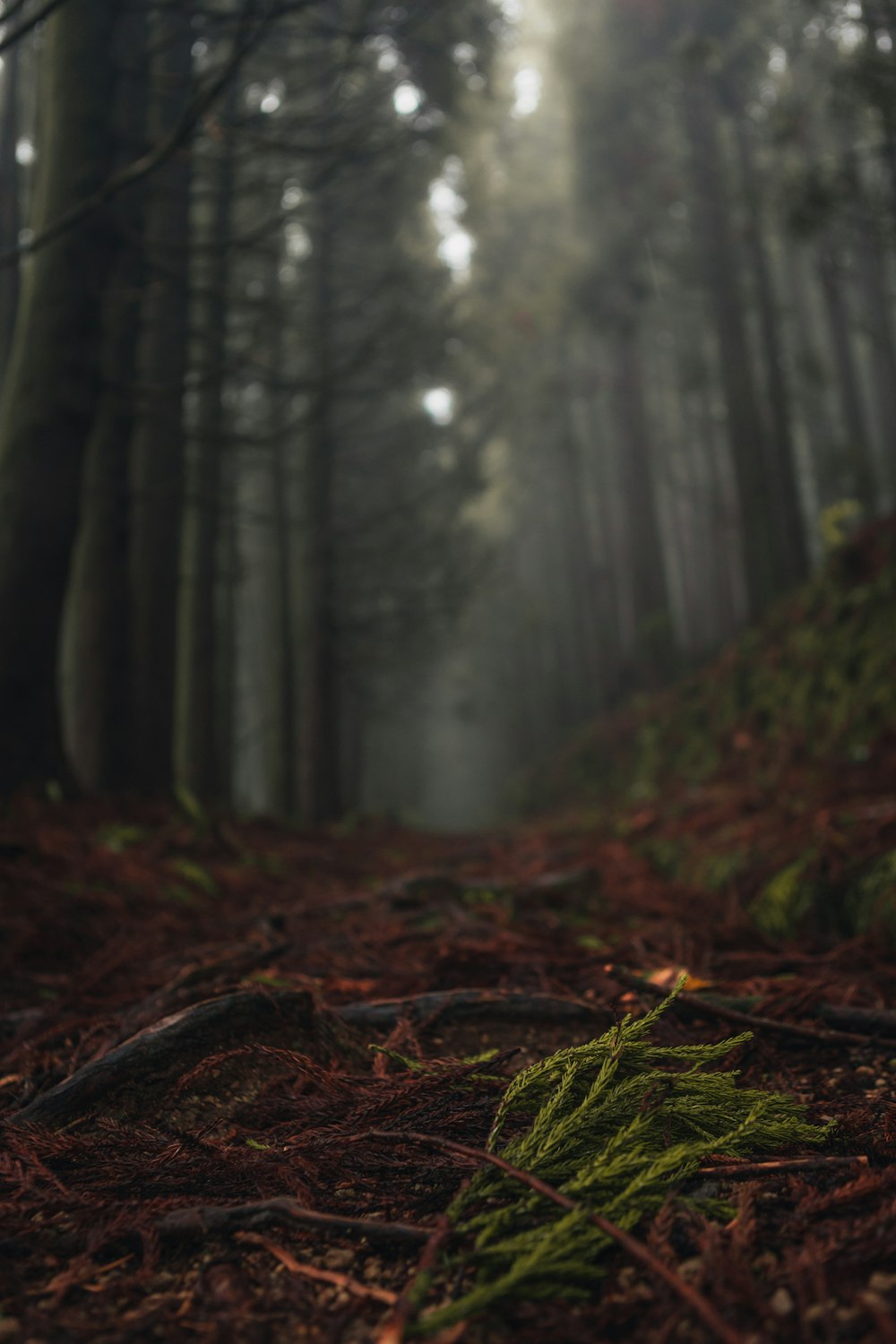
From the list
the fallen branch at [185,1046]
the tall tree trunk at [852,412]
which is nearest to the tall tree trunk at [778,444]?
the tall tree trunk at [852,412]

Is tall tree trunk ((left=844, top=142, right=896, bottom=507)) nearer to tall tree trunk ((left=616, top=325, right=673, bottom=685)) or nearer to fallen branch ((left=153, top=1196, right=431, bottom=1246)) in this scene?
tall tree trunk ((left=616, top=325, right=673, bottom=685))

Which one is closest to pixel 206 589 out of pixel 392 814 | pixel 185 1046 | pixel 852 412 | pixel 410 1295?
pixel 392 814

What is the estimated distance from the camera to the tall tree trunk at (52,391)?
4.44 meters

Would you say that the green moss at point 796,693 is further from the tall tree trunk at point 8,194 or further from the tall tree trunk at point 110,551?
the tall tree trunk at point 8,194

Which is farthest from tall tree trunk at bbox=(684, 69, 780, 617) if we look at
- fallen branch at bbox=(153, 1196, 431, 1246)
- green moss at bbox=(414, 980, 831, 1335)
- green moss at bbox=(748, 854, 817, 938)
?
fallen branch at bbox=(153, 1196, 431, 1246)

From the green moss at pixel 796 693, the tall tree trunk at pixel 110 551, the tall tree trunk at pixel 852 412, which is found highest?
the tall tree trunk at pixel 852 412

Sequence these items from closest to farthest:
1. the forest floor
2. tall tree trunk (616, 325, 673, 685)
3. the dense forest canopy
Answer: the forest floor
the dense forest canopy
tall tree trunk (616, 325, 673, 685)

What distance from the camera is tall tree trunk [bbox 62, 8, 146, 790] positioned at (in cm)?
590

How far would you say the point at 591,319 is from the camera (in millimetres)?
15000

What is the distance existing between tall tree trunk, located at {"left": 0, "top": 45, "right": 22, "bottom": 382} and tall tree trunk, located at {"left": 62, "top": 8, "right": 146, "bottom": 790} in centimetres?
322

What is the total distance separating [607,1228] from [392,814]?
1252 centimetres

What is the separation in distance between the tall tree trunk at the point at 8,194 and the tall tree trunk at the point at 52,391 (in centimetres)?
372

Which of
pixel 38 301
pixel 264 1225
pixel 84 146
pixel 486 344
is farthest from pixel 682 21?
pixel 264 1225

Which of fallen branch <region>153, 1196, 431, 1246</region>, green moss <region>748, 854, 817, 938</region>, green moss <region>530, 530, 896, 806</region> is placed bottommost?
green moss <region>748, 854, 817, 938</region>
